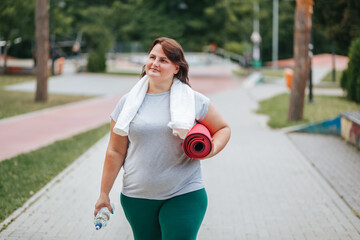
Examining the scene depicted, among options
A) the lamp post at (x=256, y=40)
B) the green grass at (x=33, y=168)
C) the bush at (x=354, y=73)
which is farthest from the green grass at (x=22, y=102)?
the lamp post at (x=256, y=40)

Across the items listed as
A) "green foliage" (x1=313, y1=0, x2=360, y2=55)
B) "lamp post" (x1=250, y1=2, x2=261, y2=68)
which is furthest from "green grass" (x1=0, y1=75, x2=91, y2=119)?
"lamp post" (x1=250, y1=2, x2=261, y2=68)

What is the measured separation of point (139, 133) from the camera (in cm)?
307

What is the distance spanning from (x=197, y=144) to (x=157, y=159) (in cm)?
30

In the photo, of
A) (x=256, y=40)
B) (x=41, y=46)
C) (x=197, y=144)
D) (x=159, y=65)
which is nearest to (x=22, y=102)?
(x=41, y=46)

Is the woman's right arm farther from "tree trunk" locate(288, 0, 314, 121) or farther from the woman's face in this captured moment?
"tree trunk" locate(288, 0, 314, 121)

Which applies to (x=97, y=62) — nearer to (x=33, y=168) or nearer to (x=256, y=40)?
(x=256, y=40)

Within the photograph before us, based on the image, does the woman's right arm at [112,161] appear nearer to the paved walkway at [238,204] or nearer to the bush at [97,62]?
the paved walkway at [238,204]

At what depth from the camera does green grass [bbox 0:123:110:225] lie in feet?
20.7

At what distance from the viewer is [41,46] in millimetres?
16969

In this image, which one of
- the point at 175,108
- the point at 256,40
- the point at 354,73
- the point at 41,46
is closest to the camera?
the point at 175,108

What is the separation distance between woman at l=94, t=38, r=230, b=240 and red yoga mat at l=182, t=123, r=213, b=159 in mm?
127

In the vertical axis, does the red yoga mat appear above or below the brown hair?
below

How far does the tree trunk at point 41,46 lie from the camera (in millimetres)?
16656

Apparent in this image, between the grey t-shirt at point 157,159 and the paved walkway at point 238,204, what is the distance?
2008 mm
